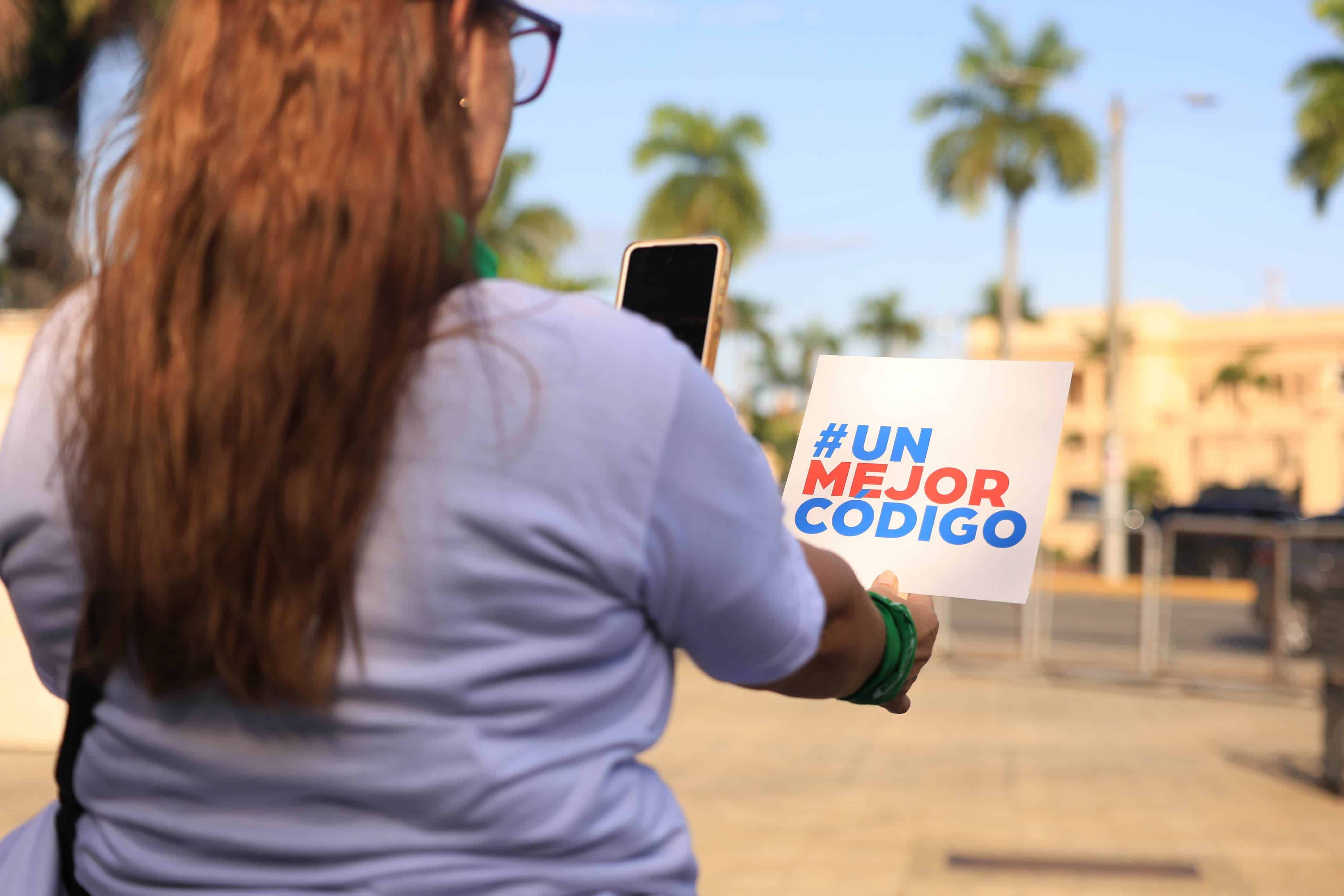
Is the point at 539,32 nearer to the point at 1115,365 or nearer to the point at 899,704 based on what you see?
the point at 899,704

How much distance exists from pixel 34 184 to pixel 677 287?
11.7 meters

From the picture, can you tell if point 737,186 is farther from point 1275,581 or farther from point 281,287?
point 281,287

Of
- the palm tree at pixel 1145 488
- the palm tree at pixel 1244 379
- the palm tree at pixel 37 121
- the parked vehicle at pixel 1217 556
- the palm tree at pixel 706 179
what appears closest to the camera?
the palm tree at pixel 37 121

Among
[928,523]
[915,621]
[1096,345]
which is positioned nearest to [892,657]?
[915,621]

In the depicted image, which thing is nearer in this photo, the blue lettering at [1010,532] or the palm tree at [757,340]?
the blue lettering at [1010,532]

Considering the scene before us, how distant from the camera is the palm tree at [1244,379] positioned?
6156 cm

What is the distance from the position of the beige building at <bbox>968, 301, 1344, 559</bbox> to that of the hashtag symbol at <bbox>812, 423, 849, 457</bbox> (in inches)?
2120

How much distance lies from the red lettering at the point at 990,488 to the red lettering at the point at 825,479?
5.2 inches

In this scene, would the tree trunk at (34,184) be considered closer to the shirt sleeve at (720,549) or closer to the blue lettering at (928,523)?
the blue lettering at (928,523)

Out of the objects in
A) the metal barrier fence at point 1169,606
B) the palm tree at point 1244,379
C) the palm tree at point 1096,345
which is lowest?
the palm tree at point 1244,379

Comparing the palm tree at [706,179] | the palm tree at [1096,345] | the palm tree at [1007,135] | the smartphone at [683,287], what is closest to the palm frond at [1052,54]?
the palm tree at [1007,135]

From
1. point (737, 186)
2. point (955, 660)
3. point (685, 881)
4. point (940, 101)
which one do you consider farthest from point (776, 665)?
point (940, 101)

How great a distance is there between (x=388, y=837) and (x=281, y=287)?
0.41 metres

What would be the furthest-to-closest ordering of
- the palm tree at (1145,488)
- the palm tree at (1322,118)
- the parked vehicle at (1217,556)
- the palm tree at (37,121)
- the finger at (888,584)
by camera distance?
the palm tree at (1145,488) < the palm tree at (1322,118) < the parked vehicle at (1217,556) < the palm tree at (37,121) < the finger at (888,584)
